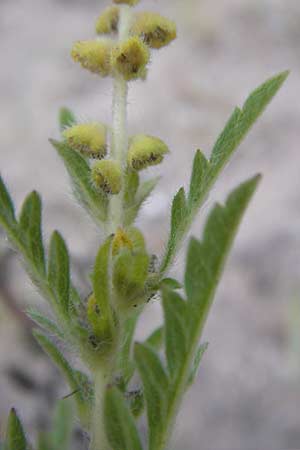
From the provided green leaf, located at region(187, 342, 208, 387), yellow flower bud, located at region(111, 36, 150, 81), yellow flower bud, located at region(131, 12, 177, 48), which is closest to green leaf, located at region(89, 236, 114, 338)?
green leaf, located at region(187, 342, 208, 387)

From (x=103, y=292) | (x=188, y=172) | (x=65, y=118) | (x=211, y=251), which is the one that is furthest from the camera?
(x=188, y=172)

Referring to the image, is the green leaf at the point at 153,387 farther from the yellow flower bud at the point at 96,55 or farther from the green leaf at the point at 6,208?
the yellow flower bud at the point at 96,55

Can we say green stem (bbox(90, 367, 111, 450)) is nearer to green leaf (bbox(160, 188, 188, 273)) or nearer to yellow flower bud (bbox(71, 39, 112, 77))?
green leaf (bbox(160, 188, 188, 273))

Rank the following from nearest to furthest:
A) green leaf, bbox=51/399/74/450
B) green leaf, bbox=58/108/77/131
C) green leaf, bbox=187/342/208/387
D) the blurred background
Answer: green leaf, bbox=187/342/208/387 → green leaf, bbox=51/399/74/450 → green leaf, bbox=58/108/77/131 → the blurred background

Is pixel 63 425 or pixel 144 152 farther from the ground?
pixel 144 152

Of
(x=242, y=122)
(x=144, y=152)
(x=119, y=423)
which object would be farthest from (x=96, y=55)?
(x=119, y=423)

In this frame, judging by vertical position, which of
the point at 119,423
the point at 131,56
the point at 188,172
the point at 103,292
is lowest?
the point at 119,423

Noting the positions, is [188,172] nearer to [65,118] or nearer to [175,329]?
[65,118]
